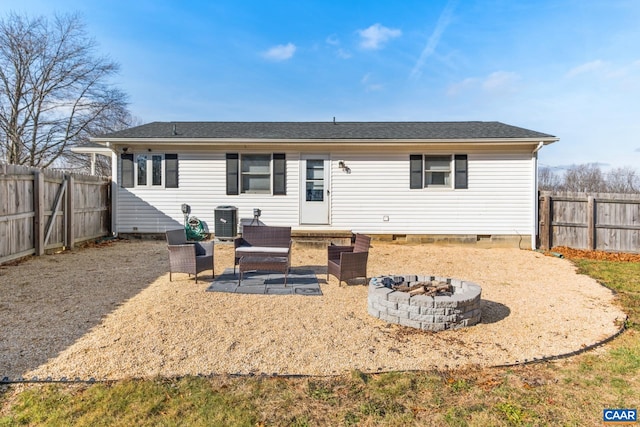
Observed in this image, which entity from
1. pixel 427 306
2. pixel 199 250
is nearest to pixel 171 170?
pixel 199 250

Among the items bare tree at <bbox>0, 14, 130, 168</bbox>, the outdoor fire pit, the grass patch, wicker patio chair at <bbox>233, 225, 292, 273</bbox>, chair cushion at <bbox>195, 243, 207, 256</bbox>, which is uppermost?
bare tree at <bbox>0, 14, 130, 168</bbox>

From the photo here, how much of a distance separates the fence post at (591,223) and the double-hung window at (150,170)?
12.0m

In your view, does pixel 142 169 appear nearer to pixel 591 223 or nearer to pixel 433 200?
pixel 433 200

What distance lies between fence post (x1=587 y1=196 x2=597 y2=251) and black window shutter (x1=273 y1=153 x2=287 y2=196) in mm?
8642

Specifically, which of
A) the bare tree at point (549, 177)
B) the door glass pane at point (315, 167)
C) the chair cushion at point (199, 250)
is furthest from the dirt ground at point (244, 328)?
the bare tree at point (549, 177)

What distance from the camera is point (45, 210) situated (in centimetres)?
844

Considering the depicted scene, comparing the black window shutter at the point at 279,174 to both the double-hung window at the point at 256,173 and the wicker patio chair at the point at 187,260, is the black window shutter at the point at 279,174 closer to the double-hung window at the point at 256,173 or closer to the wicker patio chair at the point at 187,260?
the double-hung window at the point at 256,173

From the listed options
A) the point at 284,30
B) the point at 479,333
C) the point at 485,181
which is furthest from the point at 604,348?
the point at 284,30

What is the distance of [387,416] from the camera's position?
8.12 ft

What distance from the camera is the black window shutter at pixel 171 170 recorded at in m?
10.7

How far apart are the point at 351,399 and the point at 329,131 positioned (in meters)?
9.43

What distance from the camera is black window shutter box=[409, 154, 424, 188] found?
1061 cm

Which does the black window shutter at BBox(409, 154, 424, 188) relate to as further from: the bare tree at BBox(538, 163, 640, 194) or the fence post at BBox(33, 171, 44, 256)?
the bare tree at BBox(538, 163, 640, 194)

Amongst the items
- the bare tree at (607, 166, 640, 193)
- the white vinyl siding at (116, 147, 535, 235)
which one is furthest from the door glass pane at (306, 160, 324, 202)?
the bare tree at (607, 166, 640, 193)
